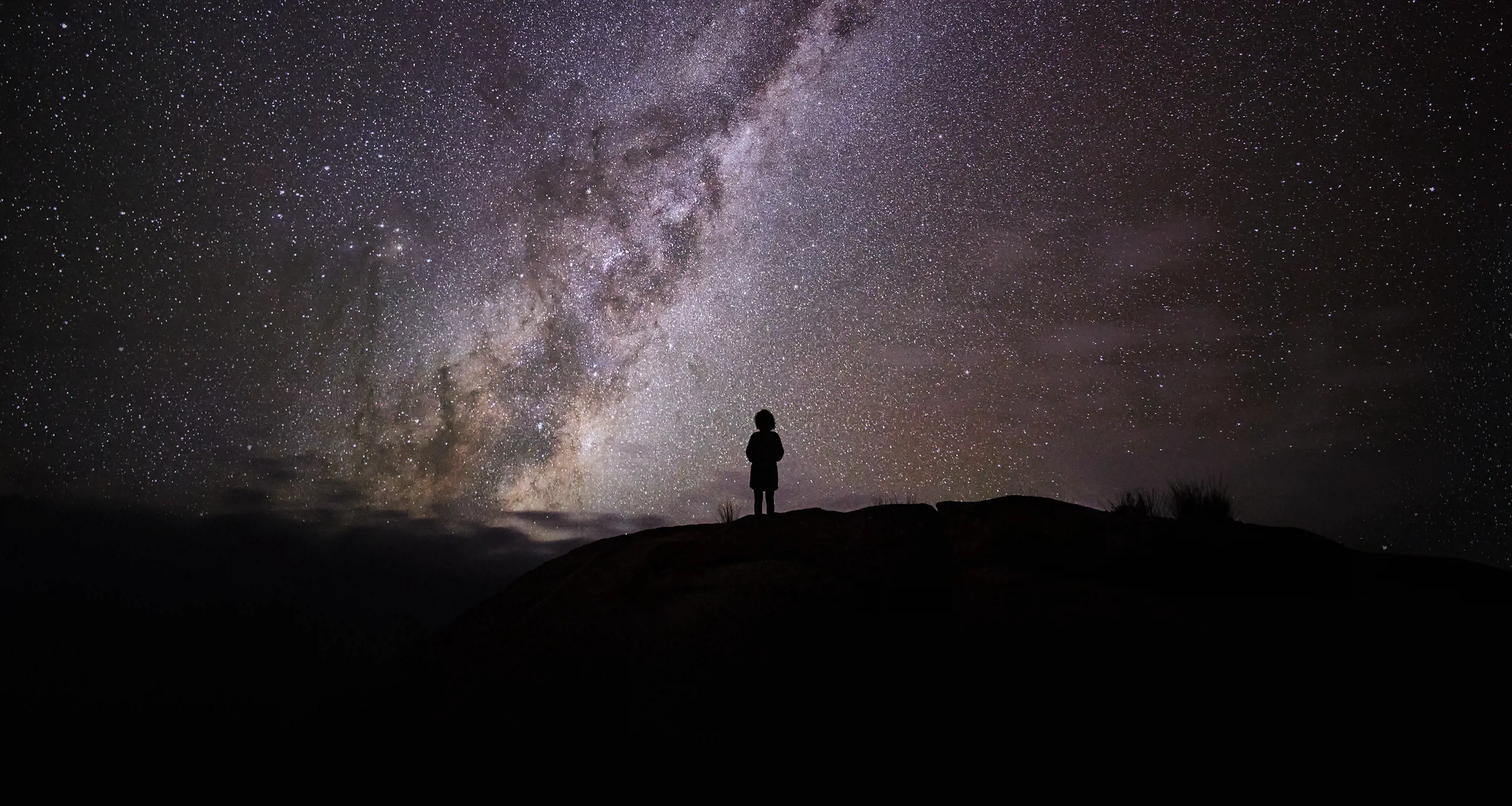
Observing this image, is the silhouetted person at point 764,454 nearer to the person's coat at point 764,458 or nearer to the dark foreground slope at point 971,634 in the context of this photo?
the person's coat at point 764,458

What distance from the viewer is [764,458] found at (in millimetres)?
11039

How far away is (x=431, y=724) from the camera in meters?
Answer: 7.44

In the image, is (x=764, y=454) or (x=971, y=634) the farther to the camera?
(x=764, y=454)

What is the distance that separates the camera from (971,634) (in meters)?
6.69

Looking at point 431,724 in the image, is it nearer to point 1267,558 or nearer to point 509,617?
point 509,617

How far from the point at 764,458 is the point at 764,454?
0.06 meters

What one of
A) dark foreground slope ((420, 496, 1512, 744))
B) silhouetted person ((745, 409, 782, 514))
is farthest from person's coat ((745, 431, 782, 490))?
dark foreground slope ((420, 496, 1512, 744))

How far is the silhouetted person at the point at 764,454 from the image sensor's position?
11.0 m

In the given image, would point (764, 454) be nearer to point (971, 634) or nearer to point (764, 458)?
point (764, 458)

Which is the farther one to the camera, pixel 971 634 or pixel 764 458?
pixel 764 458

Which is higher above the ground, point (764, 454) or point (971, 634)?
point (764, 454)

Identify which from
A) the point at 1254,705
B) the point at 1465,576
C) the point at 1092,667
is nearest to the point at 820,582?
the point at 1092,667

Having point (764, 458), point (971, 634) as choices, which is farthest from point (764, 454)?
point (971, 634)

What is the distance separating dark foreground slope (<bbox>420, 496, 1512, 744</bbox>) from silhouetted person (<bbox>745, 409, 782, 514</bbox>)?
91.4 inches
